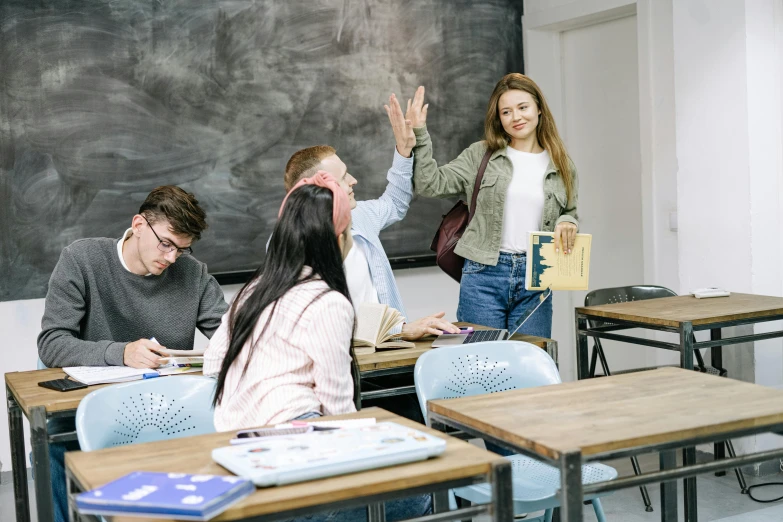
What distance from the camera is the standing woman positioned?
363 cm

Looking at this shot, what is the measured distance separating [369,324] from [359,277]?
34 cm

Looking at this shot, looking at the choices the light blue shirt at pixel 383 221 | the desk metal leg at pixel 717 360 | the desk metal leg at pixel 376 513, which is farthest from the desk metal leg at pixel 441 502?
the desk metal leg at pixel 717 360

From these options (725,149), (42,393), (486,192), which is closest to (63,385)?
(42,393)

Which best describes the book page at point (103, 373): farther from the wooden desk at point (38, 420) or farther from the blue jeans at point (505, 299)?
the blue jeans at point (505, 299)

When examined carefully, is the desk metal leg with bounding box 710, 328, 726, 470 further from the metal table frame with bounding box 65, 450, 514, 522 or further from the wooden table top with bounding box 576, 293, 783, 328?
the metal table frame with bounding box 65, 450, 514, 522

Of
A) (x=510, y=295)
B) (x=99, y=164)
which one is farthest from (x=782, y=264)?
(x=99, y=164)

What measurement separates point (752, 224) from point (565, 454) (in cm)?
283

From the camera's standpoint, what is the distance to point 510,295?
362cm

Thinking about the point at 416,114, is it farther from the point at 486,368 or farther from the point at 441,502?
the point at 441,502

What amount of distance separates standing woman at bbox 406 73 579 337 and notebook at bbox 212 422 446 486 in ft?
6.28

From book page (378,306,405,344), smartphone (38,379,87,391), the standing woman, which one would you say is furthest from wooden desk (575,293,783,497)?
smartphone (38,379,87,391)

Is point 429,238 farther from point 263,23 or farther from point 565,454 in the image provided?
point 565,454

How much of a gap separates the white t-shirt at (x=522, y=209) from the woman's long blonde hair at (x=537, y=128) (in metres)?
0.09

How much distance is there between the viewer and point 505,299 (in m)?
3.64
